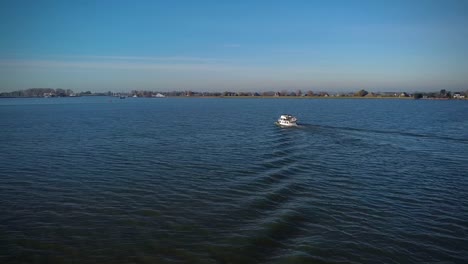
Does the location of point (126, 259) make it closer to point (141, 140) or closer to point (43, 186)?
point (43, 186)

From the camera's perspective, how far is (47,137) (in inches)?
2208

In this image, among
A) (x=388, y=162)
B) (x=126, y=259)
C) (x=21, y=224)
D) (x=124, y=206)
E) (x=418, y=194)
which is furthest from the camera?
(x=388, y=162)

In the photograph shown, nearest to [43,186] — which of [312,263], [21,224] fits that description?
[21,224]

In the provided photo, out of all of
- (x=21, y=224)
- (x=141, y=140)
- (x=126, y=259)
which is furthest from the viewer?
(x=141, y=140)

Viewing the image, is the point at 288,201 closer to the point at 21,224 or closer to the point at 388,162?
the point at 21,224

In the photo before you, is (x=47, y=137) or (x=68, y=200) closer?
(x=68, y=200)

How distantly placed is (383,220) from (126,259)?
14.3 m

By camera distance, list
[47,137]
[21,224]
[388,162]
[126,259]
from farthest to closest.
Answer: [47,137] < [388,162] < [21,224] < [126,259]

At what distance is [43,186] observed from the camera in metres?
27.1

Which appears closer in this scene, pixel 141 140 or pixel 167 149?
pixel 167 149

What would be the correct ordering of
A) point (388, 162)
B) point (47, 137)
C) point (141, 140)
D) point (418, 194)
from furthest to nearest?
point (47, 137)
point (141, 140)
point (388, 162)
point (418, 194)

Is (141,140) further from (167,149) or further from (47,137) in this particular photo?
(47,137)

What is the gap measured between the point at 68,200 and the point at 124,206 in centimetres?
421

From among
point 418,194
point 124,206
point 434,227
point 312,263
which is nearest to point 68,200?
point 124,206
